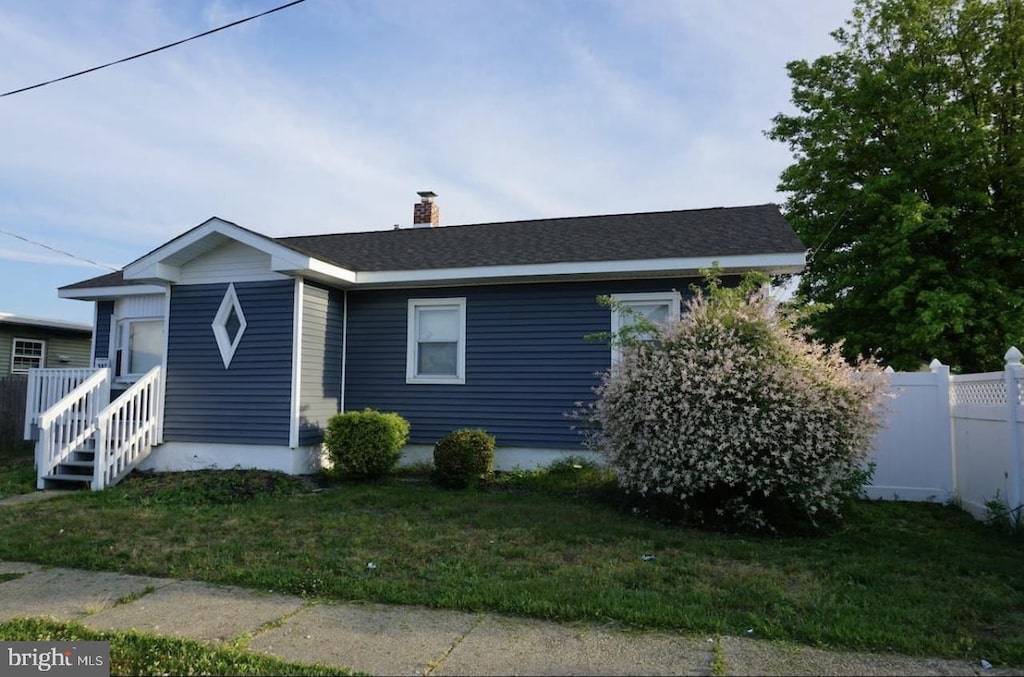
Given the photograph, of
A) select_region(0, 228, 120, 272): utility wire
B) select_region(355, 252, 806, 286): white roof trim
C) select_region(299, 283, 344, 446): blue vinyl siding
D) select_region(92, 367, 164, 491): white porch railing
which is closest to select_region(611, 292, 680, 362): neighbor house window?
→ select_region(355, 252, 806, 286): white roof trim

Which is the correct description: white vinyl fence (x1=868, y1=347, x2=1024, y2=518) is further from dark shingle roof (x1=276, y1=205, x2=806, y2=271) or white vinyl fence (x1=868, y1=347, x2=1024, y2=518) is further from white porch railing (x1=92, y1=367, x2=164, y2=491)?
white porch railing (x1=92, y1=367, x2=164, y2=491)

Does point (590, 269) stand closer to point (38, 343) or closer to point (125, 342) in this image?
point (125, 342)

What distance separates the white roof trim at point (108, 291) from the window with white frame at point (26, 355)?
685 centimetres

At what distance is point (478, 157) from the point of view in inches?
495

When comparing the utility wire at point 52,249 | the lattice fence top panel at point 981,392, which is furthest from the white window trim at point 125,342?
the lattice fence top panel at point 981,392

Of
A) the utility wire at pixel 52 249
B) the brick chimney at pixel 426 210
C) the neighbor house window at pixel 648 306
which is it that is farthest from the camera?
the utility wire at pixel 52 249

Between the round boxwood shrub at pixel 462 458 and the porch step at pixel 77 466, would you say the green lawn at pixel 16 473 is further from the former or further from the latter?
the round boxwood shrub at pixel 462 458

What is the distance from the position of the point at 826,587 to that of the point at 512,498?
13.7 feet

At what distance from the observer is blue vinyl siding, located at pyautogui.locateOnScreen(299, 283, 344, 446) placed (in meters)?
9.88

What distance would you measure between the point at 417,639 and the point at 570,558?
6.31 ft

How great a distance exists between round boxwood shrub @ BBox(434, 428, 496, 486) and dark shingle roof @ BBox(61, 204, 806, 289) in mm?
2688

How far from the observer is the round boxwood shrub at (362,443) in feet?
30.2

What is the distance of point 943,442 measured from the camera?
26.7 feet

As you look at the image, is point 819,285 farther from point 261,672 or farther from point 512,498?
point 261,672
